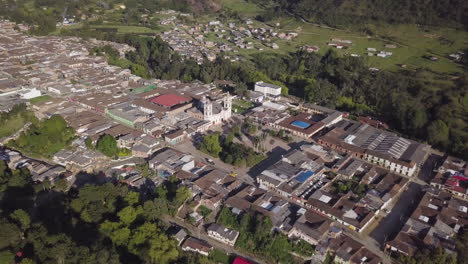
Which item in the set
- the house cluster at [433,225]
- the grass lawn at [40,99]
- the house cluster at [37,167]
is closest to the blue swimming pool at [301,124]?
the house cluster at [433,225]

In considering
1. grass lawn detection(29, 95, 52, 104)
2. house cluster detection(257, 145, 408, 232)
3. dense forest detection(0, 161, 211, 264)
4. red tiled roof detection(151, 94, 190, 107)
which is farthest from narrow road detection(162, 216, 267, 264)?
grass lawn detection(29, 95, 52, 104)

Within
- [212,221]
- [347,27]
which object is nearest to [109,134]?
[212,221]

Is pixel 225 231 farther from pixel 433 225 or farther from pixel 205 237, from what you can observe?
pixel 433 225

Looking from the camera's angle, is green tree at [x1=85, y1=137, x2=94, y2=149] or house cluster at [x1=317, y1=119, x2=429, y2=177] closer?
house cluster at [x1=317, y1=119, x2=429, y2=177]

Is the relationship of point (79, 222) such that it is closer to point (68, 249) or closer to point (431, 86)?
point (68, 249)

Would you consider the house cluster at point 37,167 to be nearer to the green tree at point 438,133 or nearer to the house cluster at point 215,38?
the house cluster at point 215,38

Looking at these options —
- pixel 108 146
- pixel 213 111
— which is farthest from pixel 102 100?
pixel 213 111

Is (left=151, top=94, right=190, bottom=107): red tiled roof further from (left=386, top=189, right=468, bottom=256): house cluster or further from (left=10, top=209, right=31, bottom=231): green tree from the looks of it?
(left=386, top=189, right=468, bottom=256): house cluster
